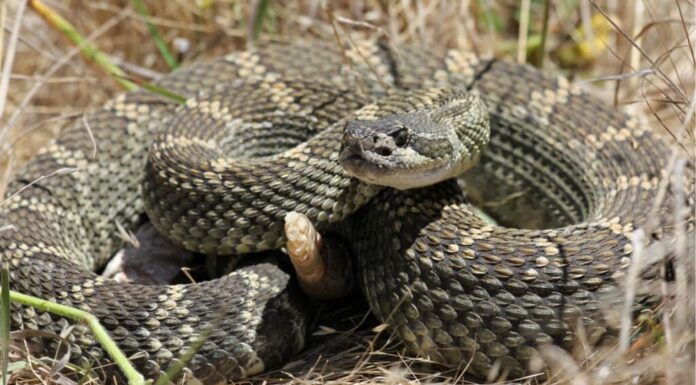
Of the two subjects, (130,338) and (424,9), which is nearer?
(130,338)

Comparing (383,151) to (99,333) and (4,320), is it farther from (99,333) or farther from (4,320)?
(4,320)

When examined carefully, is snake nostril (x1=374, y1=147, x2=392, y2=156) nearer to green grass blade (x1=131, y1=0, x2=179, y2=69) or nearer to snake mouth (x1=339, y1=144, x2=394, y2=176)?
snake mouth (x1=339, y1=144, x2=394, y2=176)

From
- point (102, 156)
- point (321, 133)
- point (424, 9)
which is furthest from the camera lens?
point (424, 9)

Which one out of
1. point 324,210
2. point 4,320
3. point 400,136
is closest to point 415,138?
point 400,136

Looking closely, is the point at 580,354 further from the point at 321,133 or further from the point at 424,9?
the point at 424,9

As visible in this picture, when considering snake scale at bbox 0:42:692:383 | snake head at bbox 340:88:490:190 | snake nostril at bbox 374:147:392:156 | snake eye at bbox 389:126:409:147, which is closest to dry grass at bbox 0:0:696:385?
snake scale at bbox 0:42:692:383

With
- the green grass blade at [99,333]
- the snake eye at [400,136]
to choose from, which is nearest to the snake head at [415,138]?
Result: the snake eye at [400,136]

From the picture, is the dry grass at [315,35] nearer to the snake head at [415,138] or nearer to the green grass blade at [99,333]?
the snake head at [415,138]

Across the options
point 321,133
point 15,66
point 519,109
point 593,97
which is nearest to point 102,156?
point 321,133
